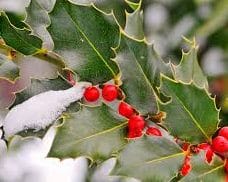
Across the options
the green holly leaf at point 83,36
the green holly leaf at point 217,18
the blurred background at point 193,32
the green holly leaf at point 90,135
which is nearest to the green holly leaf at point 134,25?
the green holly leaf at point 83,36

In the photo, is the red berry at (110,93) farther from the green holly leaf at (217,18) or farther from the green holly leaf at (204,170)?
the green holly leaf at (217,18)

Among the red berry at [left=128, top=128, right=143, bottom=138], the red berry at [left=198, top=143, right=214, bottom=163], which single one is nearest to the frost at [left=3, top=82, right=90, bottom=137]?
the red berry at [left=128, top=128, right=143, bottom=138]

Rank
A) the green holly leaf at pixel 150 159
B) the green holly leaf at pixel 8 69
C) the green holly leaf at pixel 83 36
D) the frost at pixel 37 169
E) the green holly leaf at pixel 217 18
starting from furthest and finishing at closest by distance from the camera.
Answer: the frost at pixel 37 169 < the green holly leaf at pixel 217 18 < the green holly leaf at pixel 8 69 < the green holly leaf at pixel 83 36 < the green holly leaf at pixel 150 159

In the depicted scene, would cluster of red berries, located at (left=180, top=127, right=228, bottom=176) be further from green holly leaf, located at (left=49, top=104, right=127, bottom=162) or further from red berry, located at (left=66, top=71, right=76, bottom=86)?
red berry, located at (left=66, top=71, right=76, bottom=86)

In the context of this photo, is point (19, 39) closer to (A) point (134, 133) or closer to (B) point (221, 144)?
(A) point (134, 133)

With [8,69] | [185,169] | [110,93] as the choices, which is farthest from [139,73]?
[8,69]
